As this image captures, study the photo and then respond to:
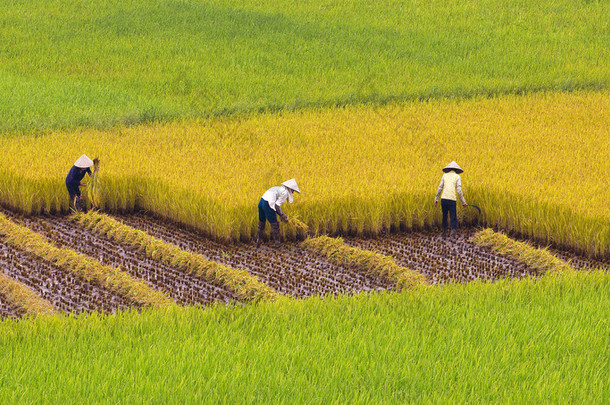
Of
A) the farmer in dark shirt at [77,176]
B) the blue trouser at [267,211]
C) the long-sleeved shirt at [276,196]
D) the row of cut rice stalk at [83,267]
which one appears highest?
the farmer in dark shirt at [77,176]

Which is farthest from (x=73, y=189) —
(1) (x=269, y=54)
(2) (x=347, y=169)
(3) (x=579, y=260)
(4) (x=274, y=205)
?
(1) (x=269, y=54)

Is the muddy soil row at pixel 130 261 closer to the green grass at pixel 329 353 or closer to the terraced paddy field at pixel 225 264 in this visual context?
the terraced paddy field at pixel 225 264

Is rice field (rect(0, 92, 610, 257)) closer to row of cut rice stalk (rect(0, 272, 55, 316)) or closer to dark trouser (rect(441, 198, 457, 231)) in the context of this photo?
dark trouser (rect(441, 198, 457, 231))

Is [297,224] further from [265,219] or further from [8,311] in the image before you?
[8,311]

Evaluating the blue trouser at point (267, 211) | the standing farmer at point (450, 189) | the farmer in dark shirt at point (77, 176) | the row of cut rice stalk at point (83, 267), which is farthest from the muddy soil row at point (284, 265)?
the standing farmer at point (450, 189)

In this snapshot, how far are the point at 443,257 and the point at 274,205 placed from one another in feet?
5.87

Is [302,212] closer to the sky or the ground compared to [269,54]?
closer to the ground

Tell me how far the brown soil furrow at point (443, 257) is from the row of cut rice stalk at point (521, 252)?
0.08m

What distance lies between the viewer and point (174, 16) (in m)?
18.5

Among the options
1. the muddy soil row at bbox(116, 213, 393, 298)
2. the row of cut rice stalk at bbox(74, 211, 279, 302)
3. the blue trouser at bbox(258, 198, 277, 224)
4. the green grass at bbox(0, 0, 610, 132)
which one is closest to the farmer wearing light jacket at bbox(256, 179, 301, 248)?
the blue trouser at bbox(258, 198, 277, 224)

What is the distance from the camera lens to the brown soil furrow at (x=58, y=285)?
609cm

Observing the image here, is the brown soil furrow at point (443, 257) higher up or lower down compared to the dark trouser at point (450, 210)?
lower down

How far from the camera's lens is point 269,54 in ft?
52.6

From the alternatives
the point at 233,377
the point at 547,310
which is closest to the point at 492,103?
the point at 547,310
